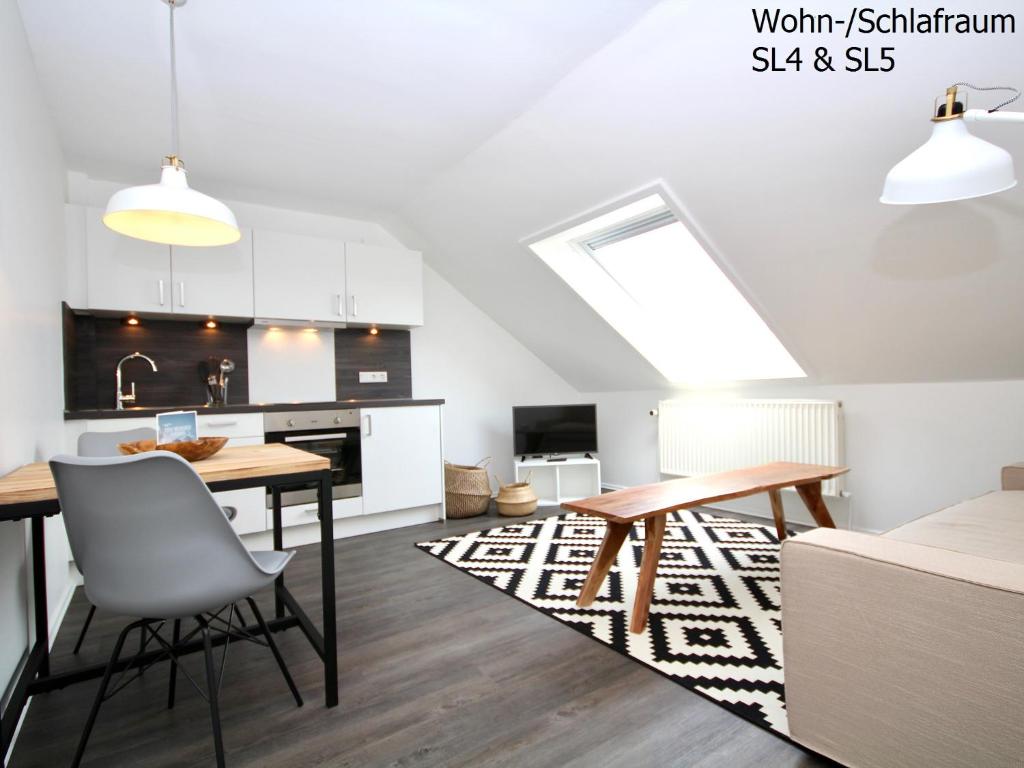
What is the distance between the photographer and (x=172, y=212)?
1.98m

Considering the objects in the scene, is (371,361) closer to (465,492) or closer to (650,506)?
(465,492)

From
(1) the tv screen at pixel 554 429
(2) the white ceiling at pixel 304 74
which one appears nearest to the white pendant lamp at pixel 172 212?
(2) the white ceiling at pixel 304 74

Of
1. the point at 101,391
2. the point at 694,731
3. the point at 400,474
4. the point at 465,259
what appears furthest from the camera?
the point at 465,259

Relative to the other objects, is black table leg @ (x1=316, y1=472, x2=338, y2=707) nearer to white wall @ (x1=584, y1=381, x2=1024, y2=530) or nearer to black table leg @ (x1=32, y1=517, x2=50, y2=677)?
black table leg @ (x1=32, y1=517, x2=50, y2=677)

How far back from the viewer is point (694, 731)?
1606mm

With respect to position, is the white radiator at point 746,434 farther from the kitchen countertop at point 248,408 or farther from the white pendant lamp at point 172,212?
the white pendant lamp at point 172,212

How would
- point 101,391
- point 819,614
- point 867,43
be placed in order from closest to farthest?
point 819,614, point 867,43, point 101,391

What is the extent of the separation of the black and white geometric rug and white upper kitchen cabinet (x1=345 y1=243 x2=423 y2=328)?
5.74 ft

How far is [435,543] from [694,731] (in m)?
2.31

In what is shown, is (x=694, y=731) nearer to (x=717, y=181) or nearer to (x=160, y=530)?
(x=160, y=530)

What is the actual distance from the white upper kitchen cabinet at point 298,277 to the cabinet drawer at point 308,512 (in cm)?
130

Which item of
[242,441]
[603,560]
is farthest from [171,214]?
[603,560]

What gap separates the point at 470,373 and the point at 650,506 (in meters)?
2.95

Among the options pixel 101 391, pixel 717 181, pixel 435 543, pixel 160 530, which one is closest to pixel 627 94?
pixel 717 181
